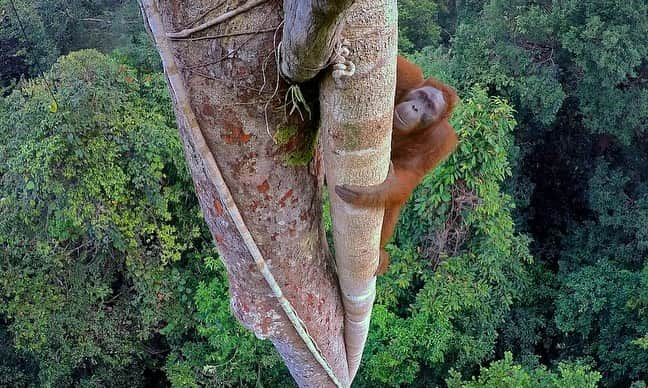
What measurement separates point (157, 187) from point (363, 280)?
3.13m

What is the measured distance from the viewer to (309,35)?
739 millimetres

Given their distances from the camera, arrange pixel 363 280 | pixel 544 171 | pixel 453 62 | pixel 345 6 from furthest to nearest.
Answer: pixel 544 171, pixel 453 62, pixel 363 280, pixel 345 6

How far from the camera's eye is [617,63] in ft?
15.6

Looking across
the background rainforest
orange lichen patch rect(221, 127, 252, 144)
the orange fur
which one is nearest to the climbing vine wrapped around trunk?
orange lichen patch rect(221, 127, 252, 144)

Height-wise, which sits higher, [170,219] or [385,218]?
[385,218]

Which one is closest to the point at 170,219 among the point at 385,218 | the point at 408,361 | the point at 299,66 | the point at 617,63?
the point at 408,361

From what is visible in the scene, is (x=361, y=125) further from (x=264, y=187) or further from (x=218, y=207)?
(x=218, y=207)

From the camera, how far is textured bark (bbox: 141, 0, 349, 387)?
2.85 ft

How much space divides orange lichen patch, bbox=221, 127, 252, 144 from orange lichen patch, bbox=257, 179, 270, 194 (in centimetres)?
10

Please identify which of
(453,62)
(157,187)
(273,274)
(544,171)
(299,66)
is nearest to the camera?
(299,66)

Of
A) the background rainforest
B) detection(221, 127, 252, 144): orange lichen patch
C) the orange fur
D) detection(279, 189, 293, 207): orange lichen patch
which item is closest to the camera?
detection(221, 127, 252, 144): orange lichen patch

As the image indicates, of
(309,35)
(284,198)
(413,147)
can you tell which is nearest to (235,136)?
(284,198)

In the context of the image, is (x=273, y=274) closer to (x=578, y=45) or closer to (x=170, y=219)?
(x=170, y=219)

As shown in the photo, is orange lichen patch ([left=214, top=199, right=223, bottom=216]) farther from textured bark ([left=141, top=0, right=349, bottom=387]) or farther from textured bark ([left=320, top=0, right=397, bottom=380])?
textured bark ([left=320, top=0, right=397, bottom=380])
